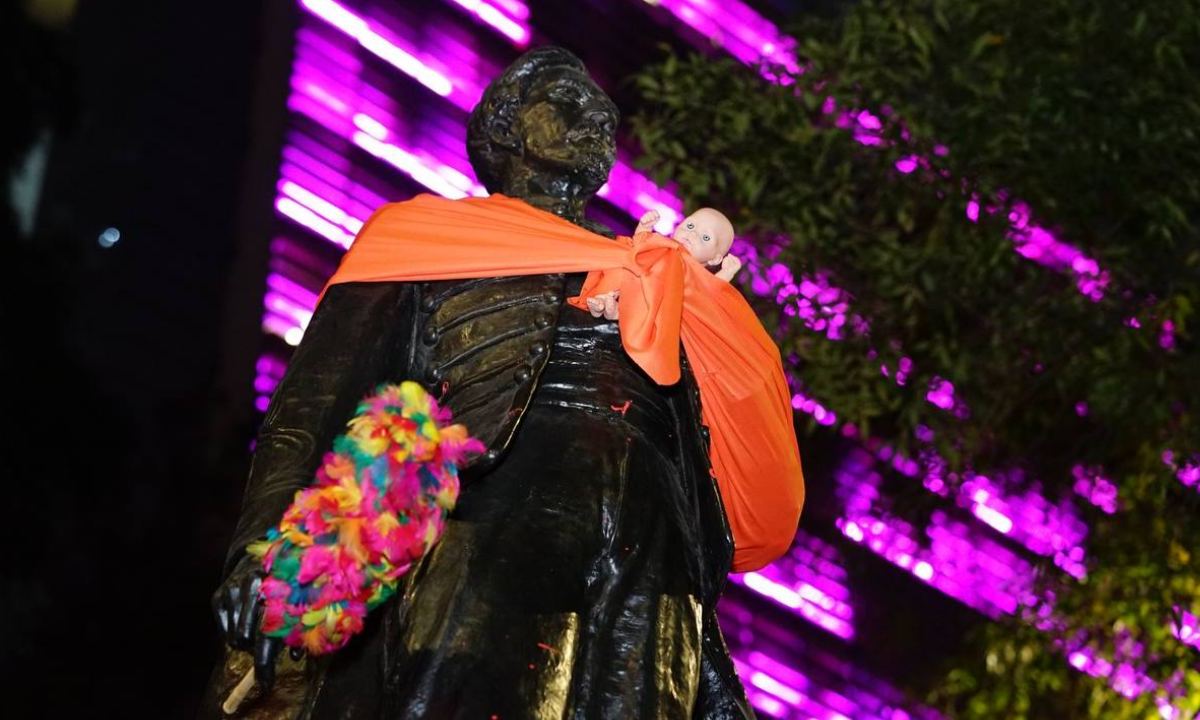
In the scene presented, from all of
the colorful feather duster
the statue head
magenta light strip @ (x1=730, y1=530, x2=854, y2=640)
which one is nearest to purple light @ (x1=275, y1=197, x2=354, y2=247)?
magenta light strip @ (x1=730, y1=530, x2=854, y2=640)

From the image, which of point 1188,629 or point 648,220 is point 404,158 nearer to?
point 1188,629

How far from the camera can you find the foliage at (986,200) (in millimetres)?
6199

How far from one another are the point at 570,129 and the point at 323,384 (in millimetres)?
659

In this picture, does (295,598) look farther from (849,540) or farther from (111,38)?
(111,38)

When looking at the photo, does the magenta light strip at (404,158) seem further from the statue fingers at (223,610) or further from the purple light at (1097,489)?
the statue fingers at (223,610)

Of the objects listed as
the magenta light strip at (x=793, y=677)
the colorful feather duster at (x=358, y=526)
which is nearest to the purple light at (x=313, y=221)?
the magenta light strip at (x=793, y=677)

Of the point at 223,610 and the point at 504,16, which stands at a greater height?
the point at 504,16

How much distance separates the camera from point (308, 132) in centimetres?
718

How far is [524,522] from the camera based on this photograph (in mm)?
2805

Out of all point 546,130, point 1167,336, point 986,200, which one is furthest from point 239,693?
point 1167,336

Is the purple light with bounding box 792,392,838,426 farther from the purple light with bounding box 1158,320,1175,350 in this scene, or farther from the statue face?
the statue face

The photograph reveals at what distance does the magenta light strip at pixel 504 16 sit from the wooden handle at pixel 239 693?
15.2 feet

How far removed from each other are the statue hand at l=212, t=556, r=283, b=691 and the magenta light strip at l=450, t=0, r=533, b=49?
186 inches

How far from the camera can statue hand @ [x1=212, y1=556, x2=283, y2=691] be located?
2.62 metres
